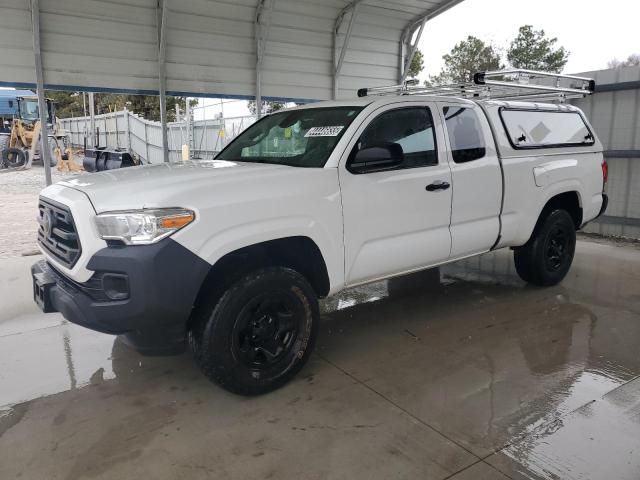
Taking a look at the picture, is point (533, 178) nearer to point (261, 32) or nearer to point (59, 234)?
point (59, 234)

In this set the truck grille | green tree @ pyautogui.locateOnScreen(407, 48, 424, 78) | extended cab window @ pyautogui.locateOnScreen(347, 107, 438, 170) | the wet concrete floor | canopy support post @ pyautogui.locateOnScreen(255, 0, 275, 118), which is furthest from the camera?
green tree @ pyautogui.locateOnScreen(407, 48, 424, 78)

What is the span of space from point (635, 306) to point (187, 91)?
21.5 ft

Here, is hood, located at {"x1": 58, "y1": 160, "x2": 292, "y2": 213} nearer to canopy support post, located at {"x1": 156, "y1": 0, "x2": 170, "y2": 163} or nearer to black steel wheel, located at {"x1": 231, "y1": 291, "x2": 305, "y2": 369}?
black steel wheel, located at {"x1": 231, "y1": 291, "x2": 305, "y2": 369}

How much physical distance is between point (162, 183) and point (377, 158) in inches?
60.3

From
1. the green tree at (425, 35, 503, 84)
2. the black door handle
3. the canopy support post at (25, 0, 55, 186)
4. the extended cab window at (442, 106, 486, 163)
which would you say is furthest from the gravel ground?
the green tree at (425, 35, 503, 84)

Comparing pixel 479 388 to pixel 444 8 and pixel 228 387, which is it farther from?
pixel 444 8

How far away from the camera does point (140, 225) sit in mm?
3002

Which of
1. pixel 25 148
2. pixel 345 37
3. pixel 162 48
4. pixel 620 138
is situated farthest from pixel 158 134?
pixel 620 138

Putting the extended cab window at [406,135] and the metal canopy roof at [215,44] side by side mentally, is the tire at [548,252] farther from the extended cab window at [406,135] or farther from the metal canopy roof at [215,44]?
the metal canopy roof at [215,44]

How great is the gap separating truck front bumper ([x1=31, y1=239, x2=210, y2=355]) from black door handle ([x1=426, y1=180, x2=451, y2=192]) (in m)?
2.04

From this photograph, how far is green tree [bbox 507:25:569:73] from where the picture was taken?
3584 centimetres

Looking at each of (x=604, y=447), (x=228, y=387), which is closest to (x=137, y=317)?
(x=228, y=387)

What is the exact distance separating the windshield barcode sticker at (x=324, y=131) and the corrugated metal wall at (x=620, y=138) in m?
6.33

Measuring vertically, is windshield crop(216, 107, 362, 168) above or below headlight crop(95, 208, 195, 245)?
above
